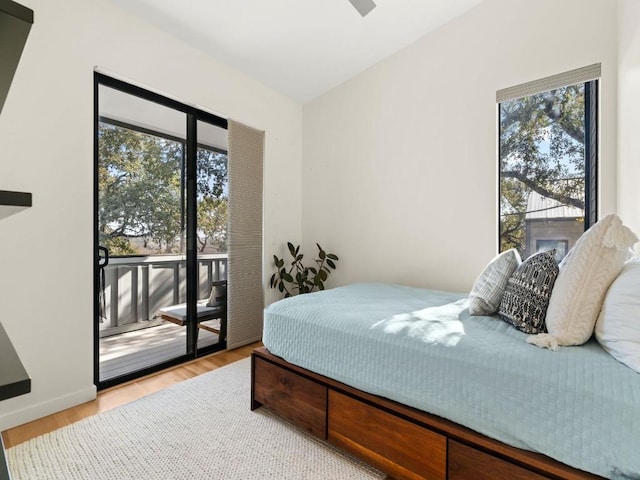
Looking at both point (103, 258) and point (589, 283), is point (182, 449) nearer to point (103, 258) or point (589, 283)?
point (103, 258)

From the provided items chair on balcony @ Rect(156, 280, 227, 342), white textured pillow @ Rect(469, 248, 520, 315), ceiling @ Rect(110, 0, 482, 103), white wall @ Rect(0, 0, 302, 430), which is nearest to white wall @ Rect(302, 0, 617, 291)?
ceiling @ Rect(110, 0, 482, 103)

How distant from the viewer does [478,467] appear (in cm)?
122

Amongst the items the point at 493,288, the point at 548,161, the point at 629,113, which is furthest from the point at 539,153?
the point at 493,288

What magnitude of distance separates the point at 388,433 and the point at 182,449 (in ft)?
3.55

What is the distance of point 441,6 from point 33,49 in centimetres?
296

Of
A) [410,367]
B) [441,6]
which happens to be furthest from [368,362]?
[441,6]

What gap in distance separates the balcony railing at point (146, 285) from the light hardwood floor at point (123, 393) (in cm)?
63

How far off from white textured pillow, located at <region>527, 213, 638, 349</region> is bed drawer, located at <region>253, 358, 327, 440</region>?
3.50 feet

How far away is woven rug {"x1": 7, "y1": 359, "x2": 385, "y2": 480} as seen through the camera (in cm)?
156

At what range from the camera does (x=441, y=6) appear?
2738 mm

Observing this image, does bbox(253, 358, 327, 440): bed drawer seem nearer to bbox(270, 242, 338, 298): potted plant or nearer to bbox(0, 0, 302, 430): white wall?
bbox(0, 0, 302, 430): white wall

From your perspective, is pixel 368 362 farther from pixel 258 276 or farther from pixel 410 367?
pixel 258 276

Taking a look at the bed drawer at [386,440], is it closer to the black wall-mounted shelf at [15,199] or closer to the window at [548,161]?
the black wall-mounted shelf at [15,199]

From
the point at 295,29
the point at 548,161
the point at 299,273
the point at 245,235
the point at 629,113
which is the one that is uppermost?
the point at 295,29
